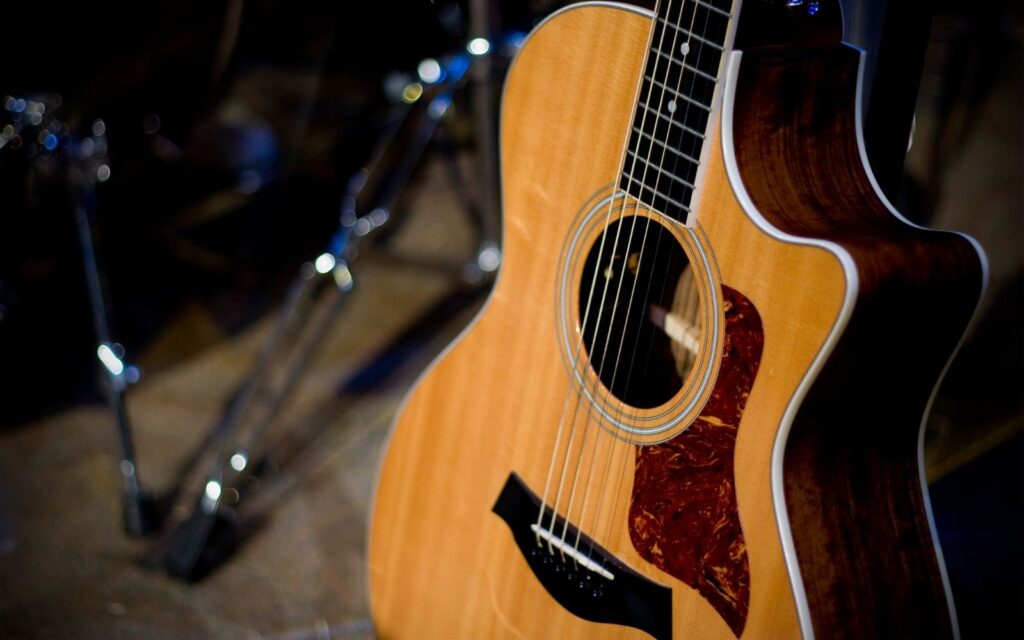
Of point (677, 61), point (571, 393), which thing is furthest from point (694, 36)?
point (571, 393)

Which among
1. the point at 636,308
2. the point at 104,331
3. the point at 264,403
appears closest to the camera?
the point at 636,308

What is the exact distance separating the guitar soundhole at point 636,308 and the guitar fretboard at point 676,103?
0.04 meters

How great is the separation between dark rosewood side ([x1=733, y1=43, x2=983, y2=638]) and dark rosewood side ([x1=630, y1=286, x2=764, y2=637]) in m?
0.05

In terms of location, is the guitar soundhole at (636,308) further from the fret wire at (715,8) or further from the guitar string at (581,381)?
the fret wire at (715,8)

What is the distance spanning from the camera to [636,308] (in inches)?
29.5

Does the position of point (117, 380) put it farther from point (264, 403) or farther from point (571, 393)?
point (571, 393)

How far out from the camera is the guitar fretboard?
2.10 ft

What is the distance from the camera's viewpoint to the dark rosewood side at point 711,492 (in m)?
0.63

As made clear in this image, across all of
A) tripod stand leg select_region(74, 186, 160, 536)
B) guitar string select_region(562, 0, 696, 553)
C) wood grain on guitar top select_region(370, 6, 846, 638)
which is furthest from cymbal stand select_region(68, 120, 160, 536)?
guitar string select_region(562, 0, 696, 553)

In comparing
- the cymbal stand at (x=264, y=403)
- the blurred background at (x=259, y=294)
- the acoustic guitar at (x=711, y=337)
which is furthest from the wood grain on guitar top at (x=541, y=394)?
the cymbal stand at (x=264, y=403)

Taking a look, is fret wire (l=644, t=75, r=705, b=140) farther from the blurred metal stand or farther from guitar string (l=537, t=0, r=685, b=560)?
the blurred metal stand

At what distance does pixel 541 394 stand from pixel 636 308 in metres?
0.15

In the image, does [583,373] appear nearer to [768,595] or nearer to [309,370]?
[768,595]

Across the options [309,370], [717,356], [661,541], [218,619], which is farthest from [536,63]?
[309,370]
